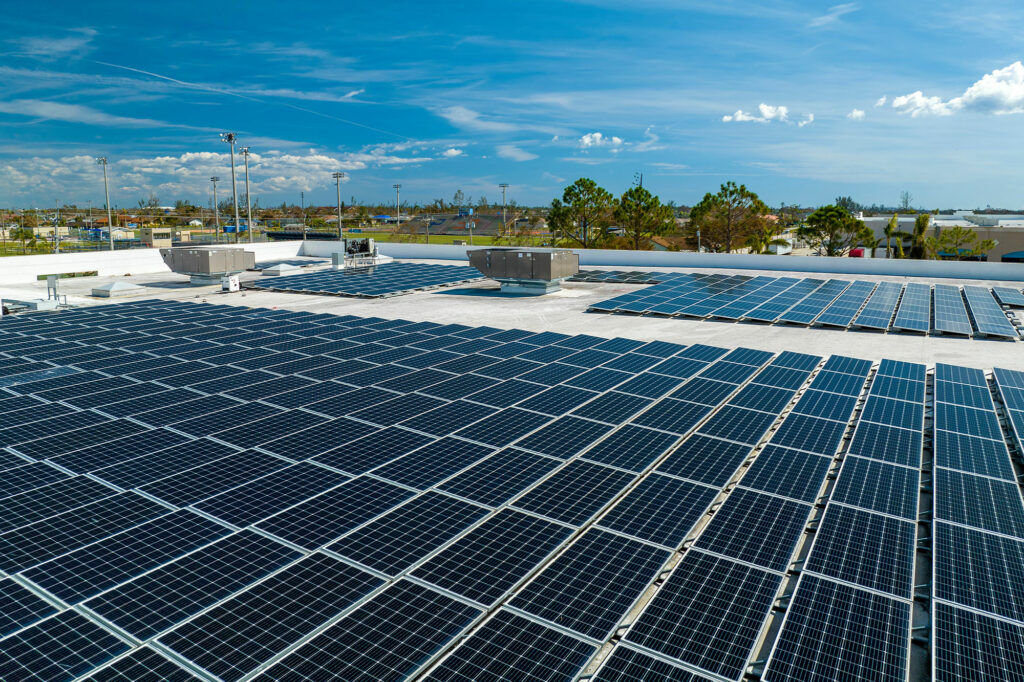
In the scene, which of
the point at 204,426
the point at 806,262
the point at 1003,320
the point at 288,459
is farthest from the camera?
the point at 806,262

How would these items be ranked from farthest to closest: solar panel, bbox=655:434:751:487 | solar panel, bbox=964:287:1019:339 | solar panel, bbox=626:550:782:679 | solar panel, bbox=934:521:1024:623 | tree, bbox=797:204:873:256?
tree, bbox=797:204:873:256 < solar panel, bbox=964:287:1019:339 < solar panel, bbox=655:434:751:487 < solar panel, bbox=934:521:1024:623 < solar panel, bbox=626:550:782:679

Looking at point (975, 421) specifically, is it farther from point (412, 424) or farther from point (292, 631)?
point (292, 631)

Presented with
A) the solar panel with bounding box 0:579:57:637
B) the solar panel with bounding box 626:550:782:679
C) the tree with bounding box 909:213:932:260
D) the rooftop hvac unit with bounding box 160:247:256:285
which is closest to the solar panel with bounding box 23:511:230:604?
the solar panel with bounding box 0:579:57:637

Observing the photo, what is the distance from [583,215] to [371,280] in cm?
5230

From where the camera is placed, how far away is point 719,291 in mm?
38125

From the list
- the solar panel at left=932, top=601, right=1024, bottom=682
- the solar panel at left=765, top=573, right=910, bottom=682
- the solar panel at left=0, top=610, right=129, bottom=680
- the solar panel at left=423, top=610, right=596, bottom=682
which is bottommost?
the solar panel at left=932, top=601, right=1024, bottom=682

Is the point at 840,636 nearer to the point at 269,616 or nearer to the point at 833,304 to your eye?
the point at 269,616

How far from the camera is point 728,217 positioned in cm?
8850

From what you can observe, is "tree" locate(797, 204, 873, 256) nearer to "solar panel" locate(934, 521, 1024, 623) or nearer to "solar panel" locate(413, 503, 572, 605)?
"solar panel" locate(934, 521, 1024, 623)

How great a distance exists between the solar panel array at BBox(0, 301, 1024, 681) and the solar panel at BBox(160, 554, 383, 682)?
1.0 inches

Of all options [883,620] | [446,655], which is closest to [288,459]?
[446,655]

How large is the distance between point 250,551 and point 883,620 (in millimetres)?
7385

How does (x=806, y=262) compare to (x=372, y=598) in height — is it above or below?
above

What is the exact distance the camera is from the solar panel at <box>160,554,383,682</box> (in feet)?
20.0
